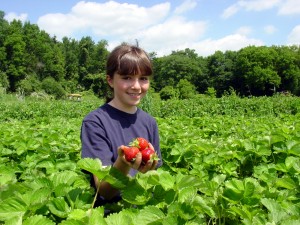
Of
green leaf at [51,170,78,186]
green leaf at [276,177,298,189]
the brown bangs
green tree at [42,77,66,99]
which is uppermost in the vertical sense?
the brown bangs

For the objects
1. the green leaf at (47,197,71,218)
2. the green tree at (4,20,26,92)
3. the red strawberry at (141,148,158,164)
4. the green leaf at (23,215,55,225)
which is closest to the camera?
the green leaf at (23,215,55,225)

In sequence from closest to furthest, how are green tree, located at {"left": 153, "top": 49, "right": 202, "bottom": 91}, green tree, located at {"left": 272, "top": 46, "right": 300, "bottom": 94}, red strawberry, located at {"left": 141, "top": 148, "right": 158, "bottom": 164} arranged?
1. red strawberry, located at {"left": 141, "top": 148, "right": 158, "bottom": 164}
2. green tree, located at {"left": 272, "top": 46, "right": 300, "bottom": 94}
3. green tree, located at {"left": 153, "top": 49, "right": 202, "bottom": 91}

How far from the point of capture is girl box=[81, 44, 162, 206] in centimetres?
204

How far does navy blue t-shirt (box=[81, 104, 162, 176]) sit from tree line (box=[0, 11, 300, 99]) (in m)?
53.7

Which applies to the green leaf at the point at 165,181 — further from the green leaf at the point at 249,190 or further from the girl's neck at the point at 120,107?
the girl's neck at the point at 120,107

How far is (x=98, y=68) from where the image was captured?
246ft

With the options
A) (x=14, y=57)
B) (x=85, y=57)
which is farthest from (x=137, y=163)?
(x=85, y=57)

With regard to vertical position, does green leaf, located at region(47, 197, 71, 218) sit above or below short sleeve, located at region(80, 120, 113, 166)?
below

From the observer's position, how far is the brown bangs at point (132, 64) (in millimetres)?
2193

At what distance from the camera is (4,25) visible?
64875 millimetres

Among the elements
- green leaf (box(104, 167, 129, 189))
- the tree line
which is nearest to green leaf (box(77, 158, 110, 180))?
green leaf (box(104, 167, 129, 189))

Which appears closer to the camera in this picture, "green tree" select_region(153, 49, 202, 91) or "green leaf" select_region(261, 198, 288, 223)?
"green leaf" select_region(261, 198, 288, 223)

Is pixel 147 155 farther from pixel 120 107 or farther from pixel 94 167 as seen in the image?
pixel 120 107

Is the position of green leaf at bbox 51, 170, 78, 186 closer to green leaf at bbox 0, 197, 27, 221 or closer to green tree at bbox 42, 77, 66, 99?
green leaf at bbox 0, 197, 27, 221
